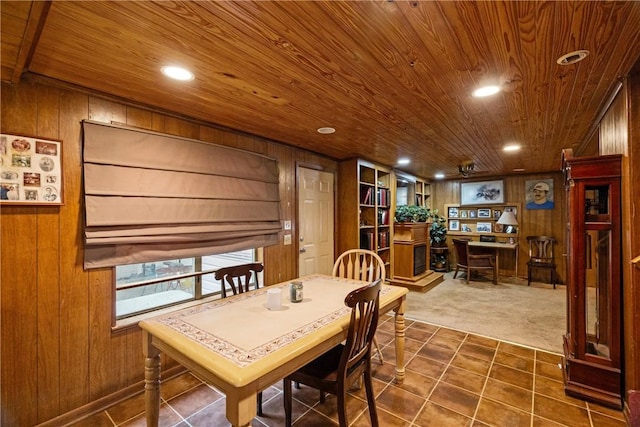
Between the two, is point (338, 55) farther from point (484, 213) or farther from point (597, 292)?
point (484, 213)

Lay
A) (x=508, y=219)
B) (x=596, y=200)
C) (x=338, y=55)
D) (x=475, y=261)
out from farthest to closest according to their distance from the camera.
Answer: (x=508, y=219) → (x=475, y=261) → (x=596, y=200) → (x=338, y=55)

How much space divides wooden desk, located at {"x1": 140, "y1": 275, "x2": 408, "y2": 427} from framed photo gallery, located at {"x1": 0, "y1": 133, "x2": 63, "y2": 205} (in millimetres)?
1095

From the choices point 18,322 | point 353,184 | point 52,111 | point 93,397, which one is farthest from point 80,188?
Result: point 353,184

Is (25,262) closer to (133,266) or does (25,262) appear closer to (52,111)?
(133,266)

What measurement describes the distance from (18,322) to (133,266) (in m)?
0.73

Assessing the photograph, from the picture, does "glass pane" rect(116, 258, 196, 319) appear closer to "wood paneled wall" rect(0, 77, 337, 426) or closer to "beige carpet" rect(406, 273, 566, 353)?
"wood paneled wall" rect(0, 77, 337, 426)

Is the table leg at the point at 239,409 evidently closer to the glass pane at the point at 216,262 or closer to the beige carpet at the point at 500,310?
the glass pane at the point at 216,262

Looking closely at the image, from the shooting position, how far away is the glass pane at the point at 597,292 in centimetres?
209

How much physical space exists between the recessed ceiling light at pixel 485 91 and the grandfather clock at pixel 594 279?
798 mm

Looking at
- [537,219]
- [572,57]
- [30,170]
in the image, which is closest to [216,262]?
[30,170]

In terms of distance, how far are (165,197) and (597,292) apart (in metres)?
3.49

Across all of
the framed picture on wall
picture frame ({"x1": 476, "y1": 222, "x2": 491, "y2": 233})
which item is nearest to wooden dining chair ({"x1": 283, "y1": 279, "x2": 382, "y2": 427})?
picture frame ({"x1": 476, "y1": 222, "x2": 491, "y2": 233})

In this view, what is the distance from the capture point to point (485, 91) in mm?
2012

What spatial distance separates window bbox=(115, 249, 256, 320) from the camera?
2.30 m
